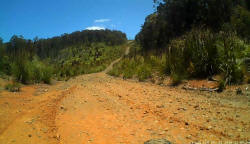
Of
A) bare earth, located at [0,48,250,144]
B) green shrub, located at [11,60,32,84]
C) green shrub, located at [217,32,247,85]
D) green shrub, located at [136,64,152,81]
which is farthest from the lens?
green shrub, located at [136,64,152,81]

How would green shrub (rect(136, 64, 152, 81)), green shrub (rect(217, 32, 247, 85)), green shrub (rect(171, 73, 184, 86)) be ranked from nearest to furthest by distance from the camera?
green shrub (rect(217, 32, 247, 85)) → green shrub (rect(171, 73, 184, 86)) → green shrub (rect(136, 64, 152, 81))

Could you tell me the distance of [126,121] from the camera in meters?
2.95

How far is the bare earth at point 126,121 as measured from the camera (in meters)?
2.33

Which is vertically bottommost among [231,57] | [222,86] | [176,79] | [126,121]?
[126,121]

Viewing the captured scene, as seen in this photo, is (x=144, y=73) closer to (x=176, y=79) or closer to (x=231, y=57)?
(x=176, y=79)

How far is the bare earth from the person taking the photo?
2328mm

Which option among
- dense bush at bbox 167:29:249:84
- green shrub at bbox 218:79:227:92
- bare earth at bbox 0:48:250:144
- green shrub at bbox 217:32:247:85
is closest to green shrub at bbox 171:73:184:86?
dense bush at bbox 167:29:249:84

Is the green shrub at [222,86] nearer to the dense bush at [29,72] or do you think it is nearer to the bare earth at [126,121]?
the bare earth at [126,121]

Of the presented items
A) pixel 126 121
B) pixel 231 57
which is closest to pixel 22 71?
pixel 126 121

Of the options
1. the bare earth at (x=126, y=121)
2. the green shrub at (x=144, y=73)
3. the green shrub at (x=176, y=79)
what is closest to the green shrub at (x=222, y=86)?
the bare earth at (x=126, y=121)

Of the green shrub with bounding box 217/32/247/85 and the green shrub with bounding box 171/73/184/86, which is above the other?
the green shrub with bounding box 217/32/247/85

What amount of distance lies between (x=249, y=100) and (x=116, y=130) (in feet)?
9.65

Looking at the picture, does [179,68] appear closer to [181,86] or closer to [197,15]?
[181,86]

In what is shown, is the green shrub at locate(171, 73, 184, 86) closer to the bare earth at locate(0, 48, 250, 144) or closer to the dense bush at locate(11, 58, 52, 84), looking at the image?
the bare earth at locate(0, 48, 250, 144)
